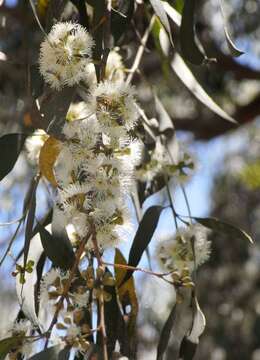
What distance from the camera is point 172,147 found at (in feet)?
5.41

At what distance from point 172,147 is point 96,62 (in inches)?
18.0

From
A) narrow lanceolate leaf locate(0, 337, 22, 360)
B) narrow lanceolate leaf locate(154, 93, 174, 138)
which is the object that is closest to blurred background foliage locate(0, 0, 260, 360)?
narrow lanceolate leaf locate(154, 93, 174, 138)

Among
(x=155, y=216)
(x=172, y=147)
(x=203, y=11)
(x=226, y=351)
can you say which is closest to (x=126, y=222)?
(x=155, y=216)

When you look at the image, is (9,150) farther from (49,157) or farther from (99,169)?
(99,169)

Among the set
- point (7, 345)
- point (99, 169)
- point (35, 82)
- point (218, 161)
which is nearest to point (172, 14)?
point (35, 82)

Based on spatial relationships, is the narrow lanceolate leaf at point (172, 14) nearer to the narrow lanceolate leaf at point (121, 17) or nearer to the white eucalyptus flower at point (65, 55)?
the narrow lanceolate leaf at point (121, 17)

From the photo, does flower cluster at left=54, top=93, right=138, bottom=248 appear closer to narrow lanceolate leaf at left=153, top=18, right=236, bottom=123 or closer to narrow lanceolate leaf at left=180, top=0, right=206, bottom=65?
narrow lanceolate leaf at left=180, top=0, right=206, bottom=65

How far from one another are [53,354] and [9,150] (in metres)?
0.38

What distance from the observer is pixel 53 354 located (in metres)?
1.07

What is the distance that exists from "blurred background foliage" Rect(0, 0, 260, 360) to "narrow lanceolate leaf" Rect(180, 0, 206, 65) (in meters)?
1.16

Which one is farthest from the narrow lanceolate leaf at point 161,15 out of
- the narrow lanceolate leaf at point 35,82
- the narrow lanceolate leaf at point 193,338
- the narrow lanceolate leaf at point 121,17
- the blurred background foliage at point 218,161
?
the blurred background foliage at point 218,161

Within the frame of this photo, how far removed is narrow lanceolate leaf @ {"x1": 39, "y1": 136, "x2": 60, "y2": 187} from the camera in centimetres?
125

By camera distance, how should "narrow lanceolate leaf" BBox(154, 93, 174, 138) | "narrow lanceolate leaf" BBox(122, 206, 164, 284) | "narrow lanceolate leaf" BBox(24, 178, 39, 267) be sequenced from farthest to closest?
"narrow lanceolate leaf" BBox(154, 93, 174, 138), "narrow lanceolate leaf" BBox(122, 206, 164, 284), "narrow lanceolate leaf" BBox(24, 178, 39, 267)

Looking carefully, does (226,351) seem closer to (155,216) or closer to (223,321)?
(223,321)
